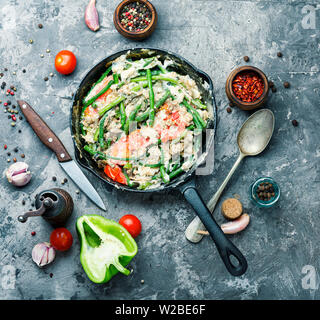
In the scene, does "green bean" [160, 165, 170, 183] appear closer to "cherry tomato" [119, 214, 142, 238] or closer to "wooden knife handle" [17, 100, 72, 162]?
"cherry tomato" [119, 214, 142, 238]

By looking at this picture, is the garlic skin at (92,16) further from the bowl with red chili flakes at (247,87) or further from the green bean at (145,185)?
the green bean at (145,185)

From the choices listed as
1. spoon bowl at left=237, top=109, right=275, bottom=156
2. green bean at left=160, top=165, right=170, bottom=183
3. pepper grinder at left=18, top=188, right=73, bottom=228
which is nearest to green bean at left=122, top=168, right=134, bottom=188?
green bean at left=160, top=165, right=170, bottom=183

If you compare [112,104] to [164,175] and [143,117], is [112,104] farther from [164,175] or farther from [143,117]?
[164,175]

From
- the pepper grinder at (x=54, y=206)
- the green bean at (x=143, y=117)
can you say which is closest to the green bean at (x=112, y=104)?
the green bean at (x=143, y=117)

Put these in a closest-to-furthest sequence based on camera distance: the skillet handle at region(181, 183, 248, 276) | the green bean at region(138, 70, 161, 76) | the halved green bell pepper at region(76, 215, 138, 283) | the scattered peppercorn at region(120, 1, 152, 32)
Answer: the skillet handle at region(181, 183, 248, 276) → the halved green bell pepper at region(76, 215, 138, 283) → the green bean at region(138, 70, 161, 76) → the scattered peppercorn at region(120, 1, 152, 32)

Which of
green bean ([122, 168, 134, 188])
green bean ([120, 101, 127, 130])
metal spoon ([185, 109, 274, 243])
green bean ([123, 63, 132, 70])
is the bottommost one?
metal spoon ([185, 109, 274, 243])

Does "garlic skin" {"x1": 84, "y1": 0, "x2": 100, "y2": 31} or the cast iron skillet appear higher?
"garlic skin" {"x1": 84, "y1": 0, "x2": 100, "y2": 31}
